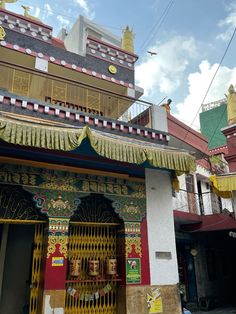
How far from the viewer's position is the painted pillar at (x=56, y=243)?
559 centimetres

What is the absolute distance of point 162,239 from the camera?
23.4 ft

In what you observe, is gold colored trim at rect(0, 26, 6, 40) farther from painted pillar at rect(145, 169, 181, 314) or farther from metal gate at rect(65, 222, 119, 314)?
metal gate at rect(65, 222, 119, 314)

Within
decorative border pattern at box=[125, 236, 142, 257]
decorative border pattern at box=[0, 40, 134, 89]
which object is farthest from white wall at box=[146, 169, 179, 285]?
decorative border pattern at box=[0, 40, 134, 89]

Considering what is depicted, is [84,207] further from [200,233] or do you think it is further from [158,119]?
[200,233]

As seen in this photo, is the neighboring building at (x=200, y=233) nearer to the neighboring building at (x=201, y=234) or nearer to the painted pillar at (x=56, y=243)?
the neighboring building at (x=201, y=234)

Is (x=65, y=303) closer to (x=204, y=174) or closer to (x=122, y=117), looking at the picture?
(x=122, y=117)

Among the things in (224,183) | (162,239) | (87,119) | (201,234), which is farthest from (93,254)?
(201,234)

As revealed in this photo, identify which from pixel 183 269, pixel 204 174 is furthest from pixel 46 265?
pixel 204 174

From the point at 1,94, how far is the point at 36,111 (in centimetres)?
77

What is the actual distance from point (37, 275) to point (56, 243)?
31.3 inches

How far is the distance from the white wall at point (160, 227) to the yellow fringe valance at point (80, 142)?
863 millimetres

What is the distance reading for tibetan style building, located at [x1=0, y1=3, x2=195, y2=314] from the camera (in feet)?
18.9

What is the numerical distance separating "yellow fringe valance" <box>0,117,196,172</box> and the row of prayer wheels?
2359 millimetres

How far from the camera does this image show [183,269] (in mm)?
12617
